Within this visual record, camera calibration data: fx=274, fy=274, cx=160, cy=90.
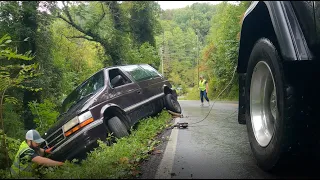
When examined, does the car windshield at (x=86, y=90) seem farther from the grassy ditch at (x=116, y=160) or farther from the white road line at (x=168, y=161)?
the white road line at (x=168, y=161)

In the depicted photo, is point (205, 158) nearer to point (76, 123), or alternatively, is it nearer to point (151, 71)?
point (76, 123)

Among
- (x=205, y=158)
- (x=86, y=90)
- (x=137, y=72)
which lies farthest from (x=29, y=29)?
(x=205, y=158)

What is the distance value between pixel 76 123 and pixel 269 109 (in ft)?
9.37

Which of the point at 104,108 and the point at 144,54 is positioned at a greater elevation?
the point at 144,54

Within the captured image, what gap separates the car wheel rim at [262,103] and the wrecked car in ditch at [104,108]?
248cm

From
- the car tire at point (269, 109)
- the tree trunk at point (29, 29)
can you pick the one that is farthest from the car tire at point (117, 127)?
the car tire at point (269, 109)

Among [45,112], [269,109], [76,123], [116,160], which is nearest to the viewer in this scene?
[269,109]

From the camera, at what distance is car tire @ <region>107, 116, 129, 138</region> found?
186 inches

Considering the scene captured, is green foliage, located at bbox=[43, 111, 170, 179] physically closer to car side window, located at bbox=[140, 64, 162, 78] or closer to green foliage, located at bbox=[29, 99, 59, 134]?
car side window, located at bbox=[140, 64, 162, 78]

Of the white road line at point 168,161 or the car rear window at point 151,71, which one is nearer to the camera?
the white road line at point 168,161

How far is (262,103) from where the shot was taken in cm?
302

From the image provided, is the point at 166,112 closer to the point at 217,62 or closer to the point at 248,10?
the point at 217,62

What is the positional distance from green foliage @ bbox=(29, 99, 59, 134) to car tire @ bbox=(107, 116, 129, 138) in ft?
9.13

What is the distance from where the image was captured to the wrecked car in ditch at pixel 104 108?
14.0ft
